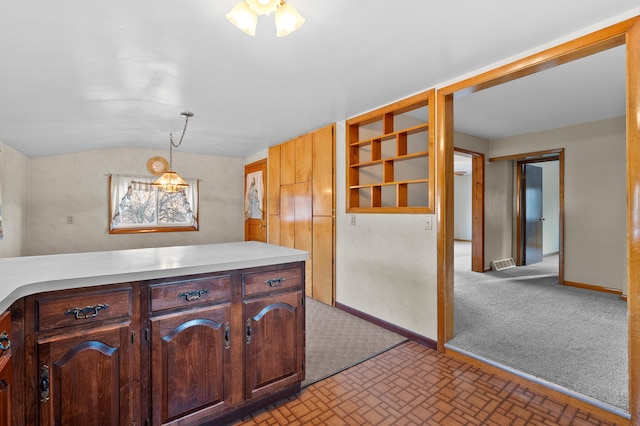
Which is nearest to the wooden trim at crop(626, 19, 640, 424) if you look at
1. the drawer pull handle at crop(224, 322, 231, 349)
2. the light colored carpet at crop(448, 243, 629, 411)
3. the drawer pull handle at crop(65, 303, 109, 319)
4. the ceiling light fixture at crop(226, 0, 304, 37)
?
the light colored carpet at crop(448, 243, 629, 411)

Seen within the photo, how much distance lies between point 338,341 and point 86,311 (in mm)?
2014

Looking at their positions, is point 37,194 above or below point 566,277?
above

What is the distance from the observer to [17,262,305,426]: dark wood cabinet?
125 centimetres

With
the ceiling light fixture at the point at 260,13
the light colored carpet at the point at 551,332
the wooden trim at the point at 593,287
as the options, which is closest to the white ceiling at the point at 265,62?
the ceiling light fixture at the point at 260,13

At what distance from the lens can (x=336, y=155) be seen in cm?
364

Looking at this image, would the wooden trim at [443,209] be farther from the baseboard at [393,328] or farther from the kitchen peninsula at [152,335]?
the kitchen peninsula at [152,335]

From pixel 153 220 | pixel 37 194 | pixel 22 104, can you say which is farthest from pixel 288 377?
pixel 37 194

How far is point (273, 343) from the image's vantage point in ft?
6.04

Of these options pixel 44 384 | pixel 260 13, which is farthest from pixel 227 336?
pixel 260 13

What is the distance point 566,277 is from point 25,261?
19.6ft

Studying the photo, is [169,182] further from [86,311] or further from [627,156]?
[627,156]

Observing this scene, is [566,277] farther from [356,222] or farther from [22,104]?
[22,104]

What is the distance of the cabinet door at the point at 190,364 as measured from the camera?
58.5 inches

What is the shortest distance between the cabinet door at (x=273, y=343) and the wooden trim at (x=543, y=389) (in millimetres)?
1347
